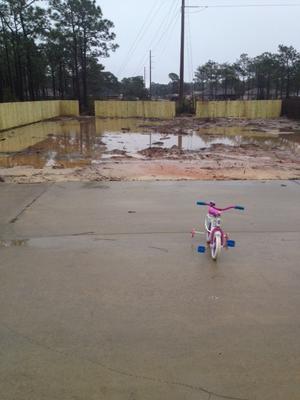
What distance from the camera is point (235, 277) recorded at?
3918 mm

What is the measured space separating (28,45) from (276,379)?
44461 mm

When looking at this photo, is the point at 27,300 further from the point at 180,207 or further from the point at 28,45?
the point at 28,45

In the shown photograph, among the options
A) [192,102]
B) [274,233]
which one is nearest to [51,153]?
[274,233]

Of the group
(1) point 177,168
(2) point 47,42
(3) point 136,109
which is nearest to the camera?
(1) point 177,168

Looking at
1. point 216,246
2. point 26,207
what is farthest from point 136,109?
point 216,246

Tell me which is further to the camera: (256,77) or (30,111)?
(256,77)

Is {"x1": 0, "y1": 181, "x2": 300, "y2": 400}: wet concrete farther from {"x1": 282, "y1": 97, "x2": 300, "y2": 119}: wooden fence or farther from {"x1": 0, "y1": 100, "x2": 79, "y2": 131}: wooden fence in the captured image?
{"x1": 282, "y1": 97, "x2": 300, "y2": 119}: wooden fence

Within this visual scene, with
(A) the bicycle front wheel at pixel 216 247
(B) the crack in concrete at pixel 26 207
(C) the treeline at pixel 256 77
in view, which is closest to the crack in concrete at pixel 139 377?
(A) the bicycle front wheel at pixel 216 247

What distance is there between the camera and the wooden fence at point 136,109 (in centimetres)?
3825

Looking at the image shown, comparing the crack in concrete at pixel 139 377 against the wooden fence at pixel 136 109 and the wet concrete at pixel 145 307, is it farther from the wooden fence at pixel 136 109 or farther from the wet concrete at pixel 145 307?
the wooden fence at pixel 136 109

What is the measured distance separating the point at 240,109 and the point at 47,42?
2493 centimetres

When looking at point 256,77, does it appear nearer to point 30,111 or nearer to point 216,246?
point 30,111

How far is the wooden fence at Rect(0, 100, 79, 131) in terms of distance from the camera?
77.2 feet

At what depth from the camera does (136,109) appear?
129 ft
